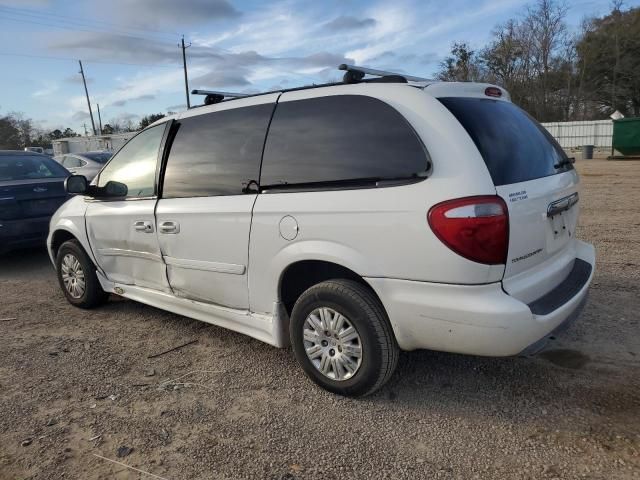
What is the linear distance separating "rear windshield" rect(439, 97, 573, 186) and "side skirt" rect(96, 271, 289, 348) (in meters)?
1.62

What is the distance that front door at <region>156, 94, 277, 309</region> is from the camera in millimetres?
3473

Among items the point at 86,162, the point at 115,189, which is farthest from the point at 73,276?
the point at 86,162

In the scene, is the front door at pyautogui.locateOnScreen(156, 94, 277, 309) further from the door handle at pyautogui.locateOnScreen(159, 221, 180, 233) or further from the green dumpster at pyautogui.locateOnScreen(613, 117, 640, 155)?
the green dumpster at pyautogui.locateOnScreen(613, 117, 640, 155)

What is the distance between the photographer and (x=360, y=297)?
9.54 ft

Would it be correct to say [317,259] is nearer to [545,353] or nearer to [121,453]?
[121,453]

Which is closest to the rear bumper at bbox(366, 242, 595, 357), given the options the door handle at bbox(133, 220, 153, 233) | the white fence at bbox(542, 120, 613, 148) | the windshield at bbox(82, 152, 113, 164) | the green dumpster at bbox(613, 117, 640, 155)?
the door handle at bbox(133, 220, 153, 233)

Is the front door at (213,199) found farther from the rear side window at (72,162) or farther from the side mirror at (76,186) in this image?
the rear side window at (72,162)

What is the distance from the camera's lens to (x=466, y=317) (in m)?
2.58

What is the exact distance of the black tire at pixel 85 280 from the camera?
4.95 m

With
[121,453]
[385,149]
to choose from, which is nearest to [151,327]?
[121,453]

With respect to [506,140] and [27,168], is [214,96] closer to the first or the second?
[506,140]

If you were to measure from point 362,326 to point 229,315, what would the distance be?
47.2 inches

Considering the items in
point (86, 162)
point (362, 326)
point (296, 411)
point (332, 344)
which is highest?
point (86, 162)

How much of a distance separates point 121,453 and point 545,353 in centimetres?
284
